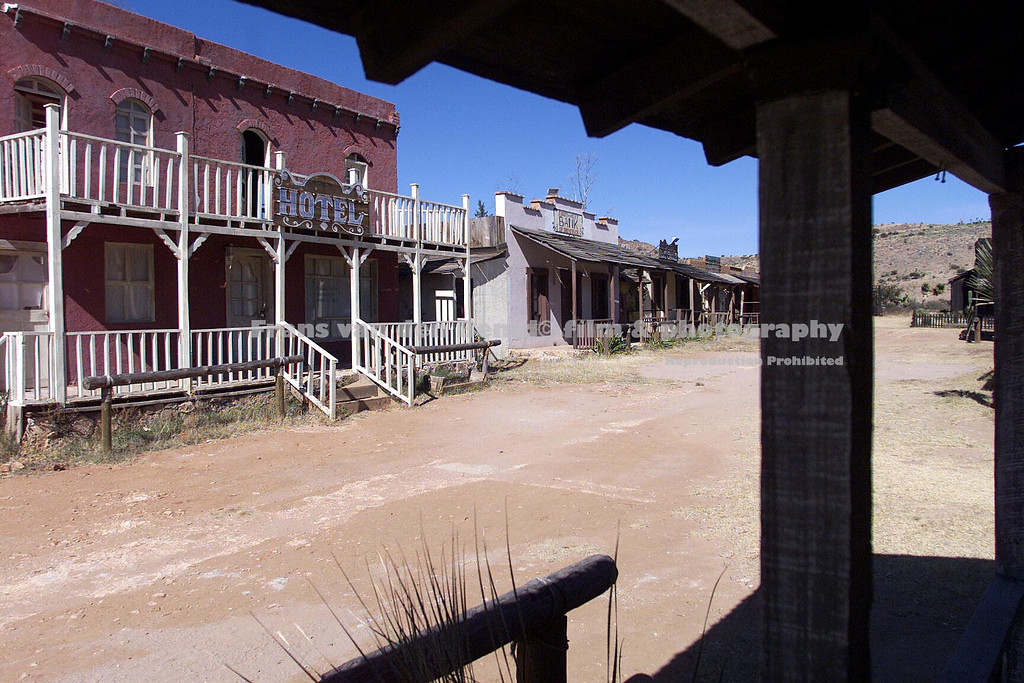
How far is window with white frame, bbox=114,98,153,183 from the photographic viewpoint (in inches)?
456

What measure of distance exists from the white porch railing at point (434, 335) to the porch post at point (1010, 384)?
10708 mm

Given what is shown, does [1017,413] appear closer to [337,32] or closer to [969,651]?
[969,651]

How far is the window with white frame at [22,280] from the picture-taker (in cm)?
1010

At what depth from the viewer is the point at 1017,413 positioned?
10.9ft

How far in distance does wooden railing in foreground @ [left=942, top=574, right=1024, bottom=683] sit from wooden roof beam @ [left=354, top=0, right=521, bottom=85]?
2.60 meters

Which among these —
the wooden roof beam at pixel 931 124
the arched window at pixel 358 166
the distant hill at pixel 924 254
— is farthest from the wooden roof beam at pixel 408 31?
the distant hill at pixel 924 254

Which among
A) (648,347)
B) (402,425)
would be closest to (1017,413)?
(402,425)

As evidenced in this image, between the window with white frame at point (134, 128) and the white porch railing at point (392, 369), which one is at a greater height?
the window with white frame at point (134, 128)

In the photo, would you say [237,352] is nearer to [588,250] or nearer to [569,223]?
[588,250]

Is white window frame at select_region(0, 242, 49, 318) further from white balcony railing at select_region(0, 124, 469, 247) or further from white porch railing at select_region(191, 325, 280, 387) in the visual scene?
white porch railing at select_region(191, 325, 280, 387)

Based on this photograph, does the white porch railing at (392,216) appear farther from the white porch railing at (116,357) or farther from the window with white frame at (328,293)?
the white porch railing at (116,357)

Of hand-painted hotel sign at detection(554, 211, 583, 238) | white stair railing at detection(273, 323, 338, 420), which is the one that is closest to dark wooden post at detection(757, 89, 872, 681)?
white stair railing at detection(273, 323, 338, 420)

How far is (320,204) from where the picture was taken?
1264 cm

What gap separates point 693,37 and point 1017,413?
2637mm
